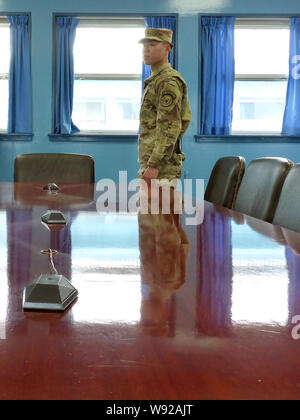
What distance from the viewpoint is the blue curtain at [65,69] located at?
14.8 feet

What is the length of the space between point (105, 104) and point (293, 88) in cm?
187

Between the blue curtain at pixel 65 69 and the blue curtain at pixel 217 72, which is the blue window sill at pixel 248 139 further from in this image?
the blue curtain at pixel 65 69

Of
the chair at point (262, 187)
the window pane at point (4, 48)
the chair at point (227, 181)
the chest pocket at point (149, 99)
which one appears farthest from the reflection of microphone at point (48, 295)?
the window pane at point (4, 48)

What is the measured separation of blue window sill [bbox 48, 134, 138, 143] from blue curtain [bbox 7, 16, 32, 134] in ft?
1.07

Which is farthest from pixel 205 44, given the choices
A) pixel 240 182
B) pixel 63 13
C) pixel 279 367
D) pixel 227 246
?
pixel 279 367

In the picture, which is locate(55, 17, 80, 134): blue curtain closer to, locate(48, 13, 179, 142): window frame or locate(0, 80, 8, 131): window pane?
locate(48, 13, 179, 142): window frame

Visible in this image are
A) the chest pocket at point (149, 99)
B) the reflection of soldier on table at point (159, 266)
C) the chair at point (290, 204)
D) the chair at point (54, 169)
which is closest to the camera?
the reflection of soldier on table at point (159, 266)

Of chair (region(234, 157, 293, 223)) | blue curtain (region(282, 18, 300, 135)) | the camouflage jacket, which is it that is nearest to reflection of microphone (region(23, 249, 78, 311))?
chair (region(234, 157, 293, 223))

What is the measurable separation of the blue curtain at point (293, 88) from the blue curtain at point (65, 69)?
2.12 metres

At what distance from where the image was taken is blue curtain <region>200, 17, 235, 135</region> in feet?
14.8

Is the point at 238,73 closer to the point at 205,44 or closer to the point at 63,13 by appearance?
the point at 205,44

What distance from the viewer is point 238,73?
4660 millimetres

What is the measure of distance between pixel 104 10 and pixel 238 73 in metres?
1.46

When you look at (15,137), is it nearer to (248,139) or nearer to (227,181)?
(248,139)
